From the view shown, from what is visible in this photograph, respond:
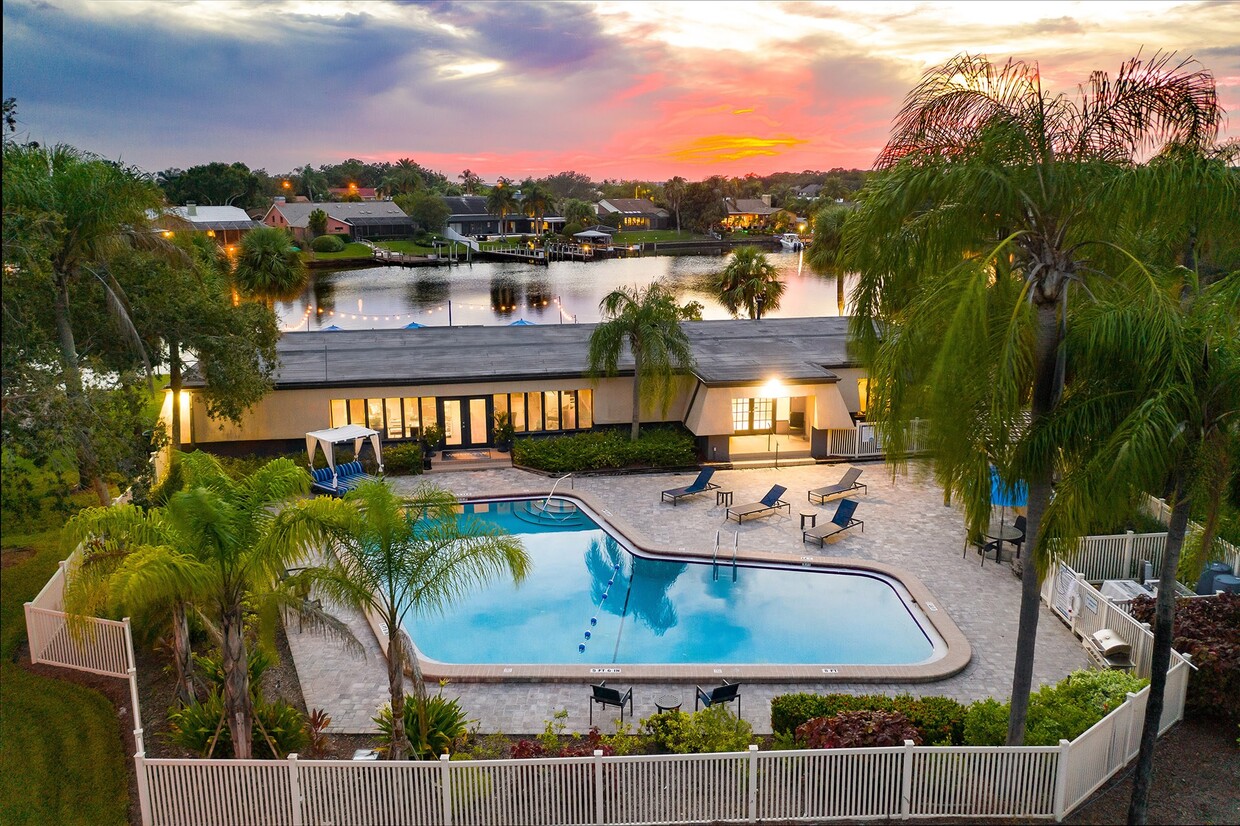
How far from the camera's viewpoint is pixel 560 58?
101 feet

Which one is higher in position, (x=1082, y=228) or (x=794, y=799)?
(x=1082, y=228)

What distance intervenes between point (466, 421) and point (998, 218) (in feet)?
57.6

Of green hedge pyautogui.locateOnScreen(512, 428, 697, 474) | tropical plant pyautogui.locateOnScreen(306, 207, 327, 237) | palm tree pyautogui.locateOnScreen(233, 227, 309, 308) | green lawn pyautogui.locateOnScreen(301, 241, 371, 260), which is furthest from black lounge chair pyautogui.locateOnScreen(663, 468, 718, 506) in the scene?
tropical plant pyautogui.locateOnScreen(306, 207, 327, 237)

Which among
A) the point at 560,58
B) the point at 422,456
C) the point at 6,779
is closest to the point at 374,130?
the point at 560,58

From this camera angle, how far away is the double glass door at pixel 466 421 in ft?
77.2

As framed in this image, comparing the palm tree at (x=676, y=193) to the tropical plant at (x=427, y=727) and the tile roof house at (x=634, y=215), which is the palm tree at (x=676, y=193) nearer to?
the tile roof house at (x=634, y=215)

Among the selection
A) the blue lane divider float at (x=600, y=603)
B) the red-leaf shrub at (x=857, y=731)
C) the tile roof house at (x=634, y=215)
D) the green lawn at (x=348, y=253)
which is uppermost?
the tile roof house at (x=634, y=215)

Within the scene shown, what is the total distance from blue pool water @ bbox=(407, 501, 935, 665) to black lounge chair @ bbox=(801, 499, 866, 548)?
3.76ft

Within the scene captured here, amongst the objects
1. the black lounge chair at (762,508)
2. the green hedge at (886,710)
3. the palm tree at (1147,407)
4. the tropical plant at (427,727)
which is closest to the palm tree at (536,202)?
the black lounge chair at (762,508)

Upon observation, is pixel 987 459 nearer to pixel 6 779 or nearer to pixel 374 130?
pixel 6 779

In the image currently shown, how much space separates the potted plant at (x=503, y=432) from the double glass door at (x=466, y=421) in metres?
0.34

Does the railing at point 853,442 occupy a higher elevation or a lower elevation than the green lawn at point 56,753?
higher

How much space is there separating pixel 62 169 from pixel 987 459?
14.8m

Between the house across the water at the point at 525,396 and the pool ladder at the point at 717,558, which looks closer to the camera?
the pool ladder at the point at 717,558
